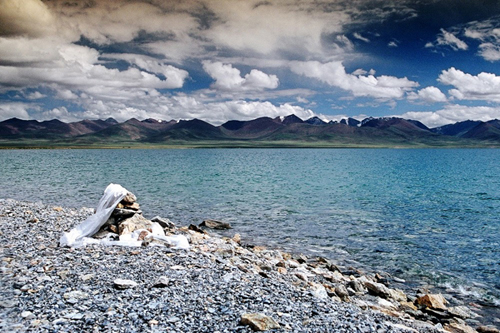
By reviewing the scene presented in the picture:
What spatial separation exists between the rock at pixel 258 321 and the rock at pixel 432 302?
7228mm

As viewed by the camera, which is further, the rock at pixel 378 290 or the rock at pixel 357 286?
the rock at pixel 357 286

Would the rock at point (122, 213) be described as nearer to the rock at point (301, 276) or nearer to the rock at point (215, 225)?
the rock at point (301, 276)

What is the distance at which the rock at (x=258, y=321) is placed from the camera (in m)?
7.90

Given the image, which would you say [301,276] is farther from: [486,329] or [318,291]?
[486,329]

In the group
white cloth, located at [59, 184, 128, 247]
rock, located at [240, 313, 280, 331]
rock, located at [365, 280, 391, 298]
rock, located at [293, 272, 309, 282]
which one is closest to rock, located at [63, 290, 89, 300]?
rock, located at [240, 313, 280, 331]

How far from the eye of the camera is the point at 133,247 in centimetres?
1401

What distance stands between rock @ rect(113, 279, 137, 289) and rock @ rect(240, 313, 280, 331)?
146 inches

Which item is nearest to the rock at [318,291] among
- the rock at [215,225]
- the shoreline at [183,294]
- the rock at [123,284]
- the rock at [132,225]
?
the shoreline at [183,294]

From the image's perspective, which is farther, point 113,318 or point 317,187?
point 317,187

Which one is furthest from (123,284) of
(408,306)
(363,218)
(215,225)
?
(363,218)

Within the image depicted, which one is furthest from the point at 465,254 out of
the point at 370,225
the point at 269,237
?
the point at 269,237

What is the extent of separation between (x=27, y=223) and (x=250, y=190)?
29.1 m

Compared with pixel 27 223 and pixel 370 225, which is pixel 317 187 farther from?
pixel 27 223

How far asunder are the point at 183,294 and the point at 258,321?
2.58 meters
